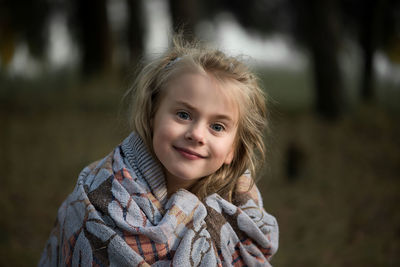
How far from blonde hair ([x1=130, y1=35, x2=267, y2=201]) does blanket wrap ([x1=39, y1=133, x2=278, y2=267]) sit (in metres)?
0.11

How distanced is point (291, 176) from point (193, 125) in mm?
3582

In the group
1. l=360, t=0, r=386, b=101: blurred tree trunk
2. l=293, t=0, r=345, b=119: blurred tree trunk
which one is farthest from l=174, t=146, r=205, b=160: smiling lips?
l=360, t=0, r=386, b=101: blurred tree trunk

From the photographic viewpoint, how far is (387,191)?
4.66m

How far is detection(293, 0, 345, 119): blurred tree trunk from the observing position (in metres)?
6.92

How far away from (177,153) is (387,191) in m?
3.74

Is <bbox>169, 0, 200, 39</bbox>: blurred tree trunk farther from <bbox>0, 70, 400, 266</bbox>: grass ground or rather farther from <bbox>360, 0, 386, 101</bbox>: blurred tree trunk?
<bbox>360, 0, 386, 101</bbox>: blurred tree trunk

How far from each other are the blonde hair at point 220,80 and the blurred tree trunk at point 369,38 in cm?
623

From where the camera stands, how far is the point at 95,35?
9.88 m

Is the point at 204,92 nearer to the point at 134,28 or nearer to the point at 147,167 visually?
the point at 147,167

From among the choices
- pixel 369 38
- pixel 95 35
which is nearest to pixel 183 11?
pixel 369 38

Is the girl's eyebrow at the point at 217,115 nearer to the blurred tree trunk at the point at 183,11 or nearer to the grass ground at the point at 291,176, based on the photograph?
the grass ground at the point at 291,176

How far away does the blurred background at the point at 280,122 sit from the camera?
151 inches

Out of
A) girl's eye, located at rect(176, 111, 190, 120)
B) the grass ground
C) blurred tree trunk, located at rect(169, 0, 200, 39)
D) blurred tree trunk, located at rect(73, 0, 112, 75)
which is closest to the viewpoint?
girl's eye, located at rect(176, 111, 190, 120)

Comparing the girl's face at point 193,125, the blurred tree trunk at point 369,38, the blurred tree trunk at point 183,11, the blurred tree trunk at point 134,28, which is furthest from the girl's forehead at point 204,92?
the blurred tree trunk at point 134,28
